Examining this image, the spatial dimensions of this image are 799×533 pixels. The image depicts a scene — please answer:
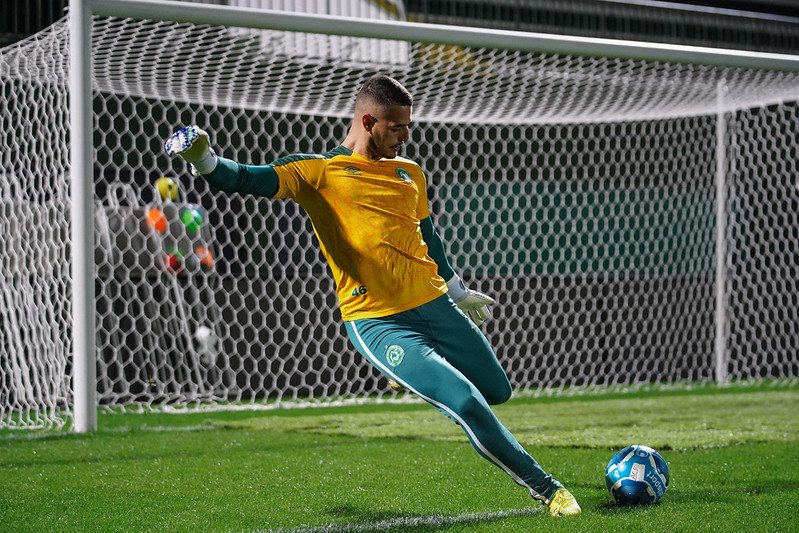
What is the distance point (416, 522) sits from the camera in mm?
3670

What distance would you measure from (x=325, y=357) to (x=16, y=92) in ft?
9.59

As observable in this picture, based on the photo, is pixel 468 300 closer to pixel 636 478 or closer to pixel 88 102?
pixel 636 478

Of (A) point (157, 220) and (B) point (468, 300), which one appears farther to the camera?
(A) point (157, 220)

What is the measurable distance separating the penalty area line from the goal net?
328cm

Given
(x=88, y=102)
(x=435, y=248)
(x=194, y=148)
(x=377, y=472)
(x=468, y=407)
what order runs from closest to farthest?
(x=194, y=148) → (x=468, y=407) → (x=435, y=248) → (x=377, y=472) → (x=88, y=102)

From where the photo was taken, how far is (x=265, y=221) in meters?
8.51

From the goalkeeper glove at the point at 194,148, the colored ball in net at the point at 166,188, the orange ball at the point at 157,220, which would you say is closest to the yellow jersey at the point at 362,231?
the goalkeeper glove at the point at 194,148

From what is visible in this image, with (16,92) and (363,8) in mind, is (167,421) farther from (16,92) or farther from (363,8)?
(363,8)

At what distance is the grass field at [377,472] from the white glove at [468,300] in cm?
70

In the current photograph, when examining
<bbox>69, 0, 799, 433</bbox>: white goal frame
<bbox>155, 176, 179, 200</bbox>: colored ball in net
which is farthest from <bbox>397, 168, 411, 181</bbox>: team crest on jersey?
<bbox>155, 176, 179, 200</bbox>: colored ball in net

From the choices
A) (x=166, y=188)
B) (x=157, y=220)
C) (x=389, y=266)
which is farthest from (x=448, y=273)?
(x=166, y=188)

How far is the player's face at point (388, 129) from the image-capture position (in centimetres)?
376

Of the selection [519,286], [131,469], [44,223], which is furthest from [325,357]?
[131,469]

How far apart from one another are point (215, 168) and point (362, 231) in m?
0.58
